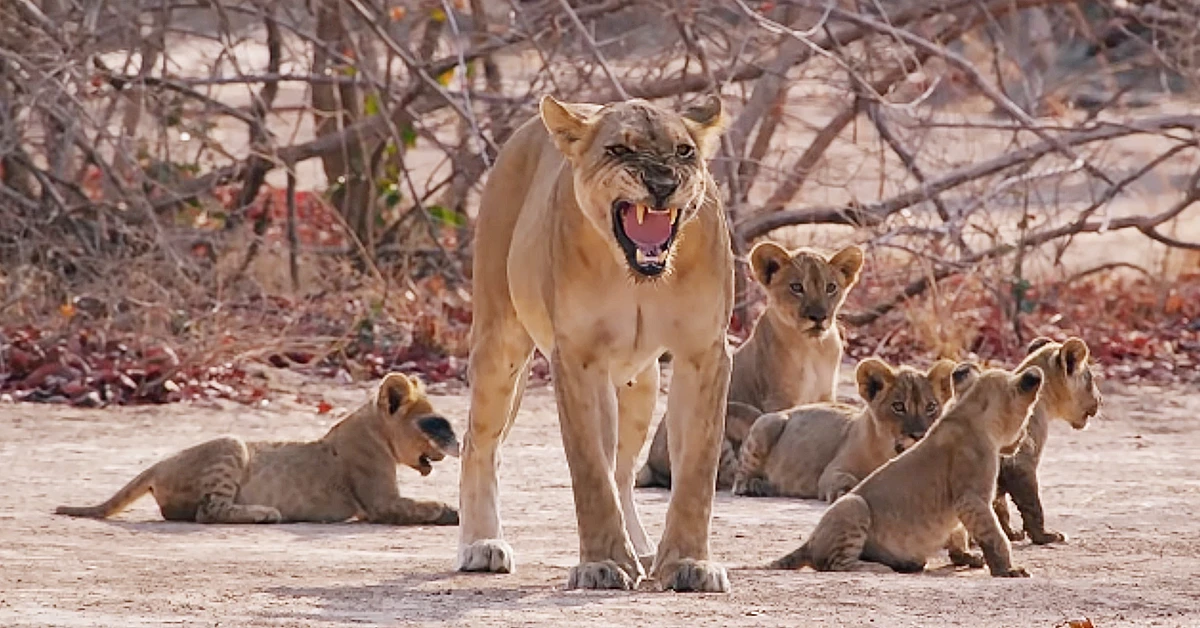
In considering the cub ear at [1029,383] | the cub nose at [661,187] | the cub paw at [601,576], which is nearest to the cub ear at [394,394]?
the cub ear at [1029,383]

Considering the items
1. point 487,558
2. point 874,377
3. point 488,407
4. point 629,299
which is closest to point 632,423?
point 488,407

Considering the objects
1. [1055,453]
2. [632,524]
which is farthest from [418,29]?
[632,524]

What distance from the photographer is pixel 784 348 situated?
1209 cm

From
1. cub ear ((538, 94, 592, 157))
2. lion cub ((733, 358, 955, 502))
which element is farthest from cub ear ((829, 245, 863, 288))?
cub ear ((538, 94, 592, 157))

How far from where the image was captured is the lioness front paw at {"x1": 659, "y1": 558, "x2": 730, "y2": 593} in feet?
25.8

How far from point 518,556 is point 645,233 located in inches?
68.0

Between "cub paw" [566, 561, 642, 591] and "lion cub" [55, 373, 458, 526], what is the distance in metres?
2.46

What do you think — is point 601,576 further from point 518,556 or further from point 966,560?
point 966,560

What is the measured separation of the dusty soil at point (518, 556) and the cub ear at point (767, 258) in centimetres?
115

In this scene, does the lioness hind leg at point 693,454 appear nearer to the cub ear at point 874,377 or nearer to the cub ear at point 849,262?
the cub ear at point 874,377

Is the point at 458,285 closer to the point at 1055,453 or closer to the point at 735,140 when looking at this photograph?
the point at 735,140

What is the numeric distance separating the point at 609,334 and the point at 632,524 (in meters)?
0.99

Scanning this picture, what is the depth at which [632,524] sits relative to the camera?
8867mm

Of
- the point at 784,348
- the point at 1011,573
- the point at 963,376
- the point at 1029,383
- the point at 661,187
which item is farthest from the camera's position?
the point at 784,348
